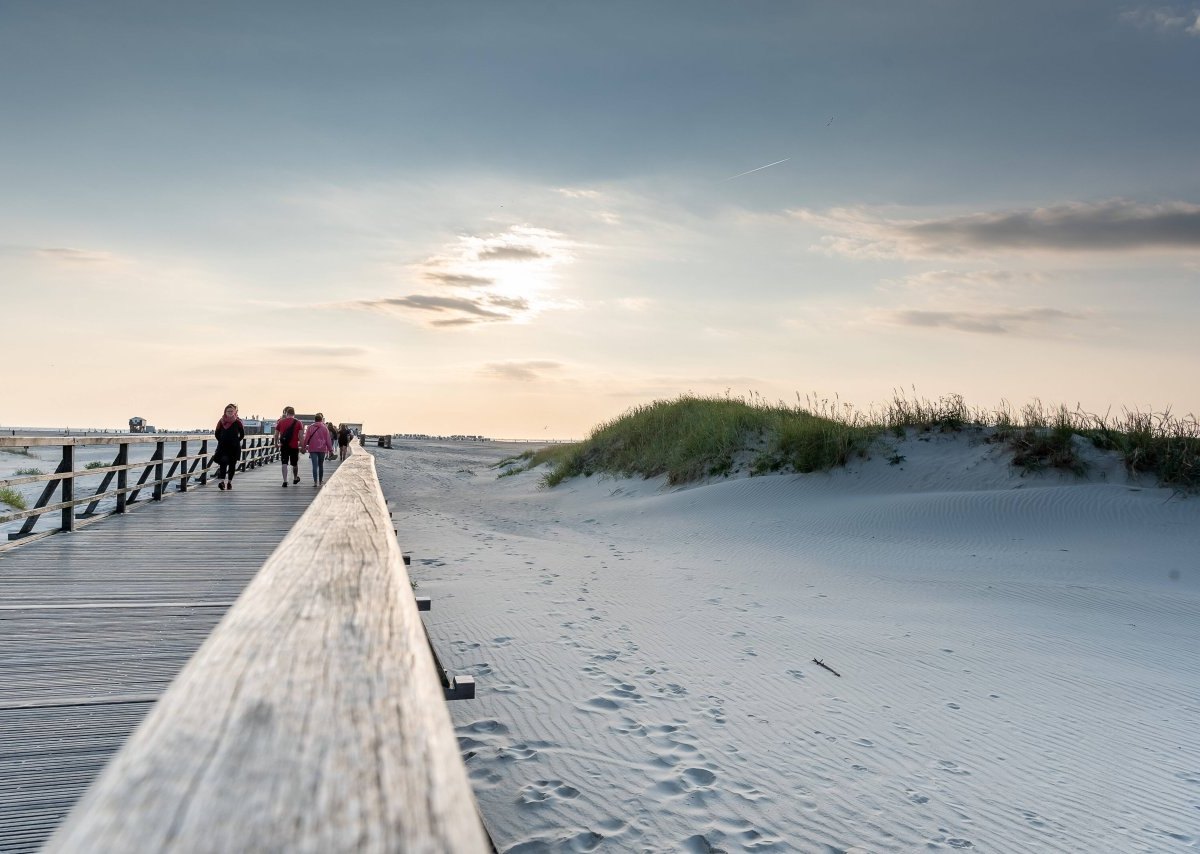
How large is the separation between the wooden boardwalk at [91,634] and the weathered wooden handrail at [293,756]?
1987 millimetres

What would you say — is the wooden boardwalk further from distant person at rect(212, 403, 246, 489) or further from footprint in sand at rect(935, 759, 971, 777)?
distant person at rect(212, 403, 246, 489)

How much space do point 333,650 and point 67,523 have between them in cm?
967

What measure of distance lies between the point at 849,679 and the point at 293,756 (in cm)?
541

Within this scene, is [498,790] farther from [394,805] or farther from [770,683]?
[394,805]

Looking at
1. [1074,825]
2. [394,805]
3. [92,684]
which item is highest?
[394,805]

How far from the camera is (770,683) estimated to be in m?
5.44

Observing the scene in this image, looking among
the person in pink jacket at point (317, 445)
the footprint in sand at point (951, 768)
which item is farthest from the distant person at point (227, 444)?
the footprint in sand at point (951, 768)

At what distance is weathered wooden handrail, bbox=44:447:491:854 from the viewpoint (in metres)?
0.72

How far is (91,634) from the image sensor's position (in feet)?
15.5

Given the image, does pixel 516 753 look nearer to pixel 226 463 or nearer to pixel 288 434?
pixel 226 463

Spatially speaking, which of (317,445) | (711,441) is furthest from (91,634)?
(711,441)

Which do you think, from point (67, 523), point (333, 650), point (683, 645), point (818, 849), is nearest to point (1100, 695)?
point (683, 645)

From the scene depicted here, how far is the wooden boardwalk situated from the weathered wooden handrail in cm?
199

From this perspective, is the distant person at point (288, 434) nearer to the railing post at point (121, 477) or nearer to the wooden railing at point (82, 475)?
the wooden railing at point (82, 475)
